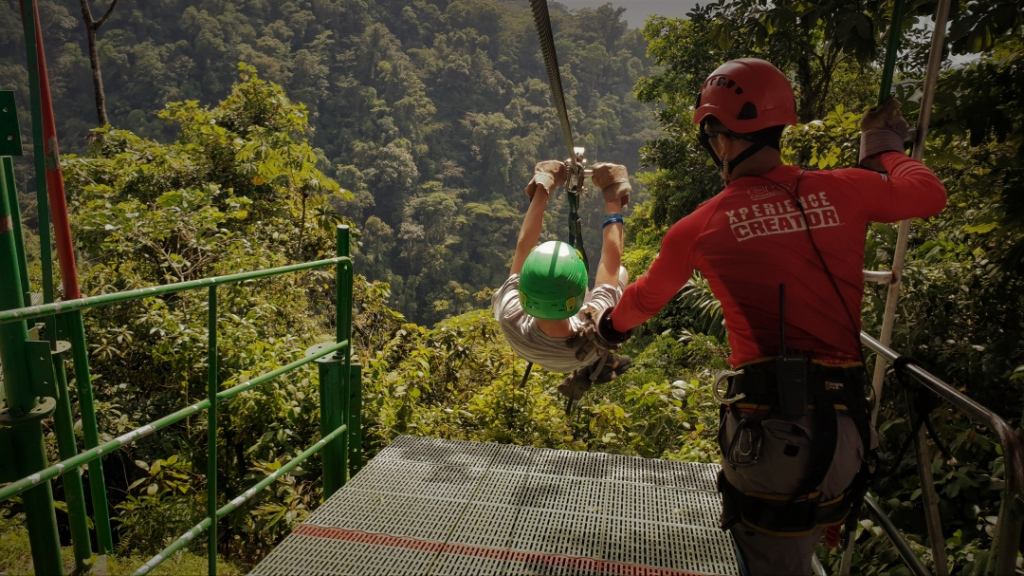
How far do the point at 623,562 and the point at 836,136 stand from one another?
3684 millimetres

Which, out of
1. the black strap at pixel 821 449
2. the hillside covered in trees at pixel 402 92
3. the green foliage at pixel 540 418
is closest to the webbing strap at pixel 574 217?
the green foliage at pixel 540 418

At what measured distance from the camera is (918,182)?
188 centimetres

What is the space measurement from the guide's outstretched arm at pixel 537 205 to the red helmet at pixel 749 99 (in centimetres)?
152

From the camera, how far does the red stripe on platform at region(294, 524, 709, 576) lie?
2410 millimetres

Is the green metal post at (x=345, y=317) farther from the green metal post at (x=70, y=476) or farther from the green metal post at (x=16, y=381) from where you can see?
the green metal post at (x=16, y=381)

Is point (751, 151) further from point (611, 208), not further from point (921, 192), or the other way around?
point (611, 208)

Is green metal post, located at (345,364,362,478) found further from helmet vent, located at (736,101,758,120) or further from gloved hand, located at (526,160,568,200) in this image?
helmet vent, located at (736,101,758,120)

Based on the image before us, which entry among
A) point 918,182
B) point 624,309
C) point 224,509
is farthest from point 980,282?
point 224,509

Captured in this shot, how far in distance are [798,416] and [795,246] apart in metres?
0.48

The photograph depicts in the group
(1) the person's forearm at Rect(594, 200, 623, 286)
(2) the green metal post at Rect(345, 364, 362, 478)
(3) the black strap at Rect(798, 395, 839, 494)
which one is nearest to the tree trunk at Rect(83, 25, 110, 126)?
(2) the green metal post at Rect(345, 364, 362, 478)

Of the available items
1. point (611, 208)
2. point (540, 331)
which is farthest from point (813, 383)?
point (611, 208)

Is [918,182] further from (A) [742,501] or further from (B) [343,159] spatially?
(B) [343,159]

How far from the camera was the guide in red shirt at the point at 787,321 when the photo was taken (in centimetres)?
174

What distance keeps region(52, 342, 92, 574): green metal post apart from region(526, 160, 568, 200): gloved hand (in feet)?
7.65
